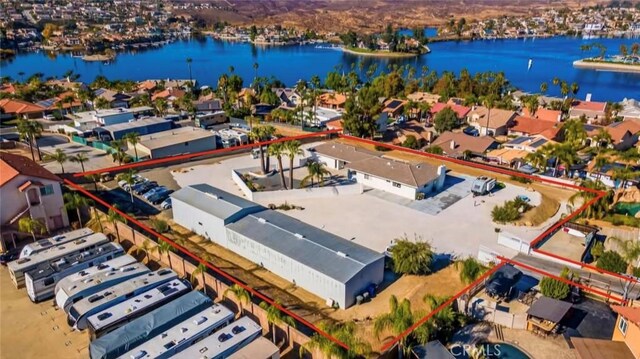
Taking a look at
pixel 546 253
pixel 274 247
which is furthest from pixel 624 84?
pixel 274 247

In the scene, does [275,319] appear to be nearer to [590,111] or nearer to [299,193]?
[299,193]

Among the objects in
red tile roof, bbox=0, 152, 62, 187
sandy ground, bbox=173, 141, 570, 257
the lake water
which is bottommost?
the lake water

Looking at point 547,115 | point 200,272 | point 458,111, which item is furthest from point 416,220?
point 547,115

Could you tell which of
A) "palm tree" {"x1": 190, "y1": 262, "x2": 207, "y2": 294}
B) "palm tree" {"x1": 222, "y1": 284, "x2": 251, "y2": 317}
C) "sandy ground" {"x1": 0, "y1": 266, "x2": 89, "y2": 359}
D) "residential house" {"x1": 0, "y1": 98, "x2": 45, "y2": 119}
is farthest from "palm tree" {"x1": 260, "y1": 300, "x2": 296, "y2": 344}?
"residential house" {"x1": 0, "y1": 98, "x2": 45, "y2": 119}

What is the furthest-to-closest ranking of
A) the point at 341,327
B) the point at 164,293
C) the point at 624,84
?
the point at 624,84
the point at 164,293
the point at 341,327

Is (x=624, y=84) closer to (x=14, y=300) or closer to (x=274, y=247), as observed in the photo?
(x=274, y=247)

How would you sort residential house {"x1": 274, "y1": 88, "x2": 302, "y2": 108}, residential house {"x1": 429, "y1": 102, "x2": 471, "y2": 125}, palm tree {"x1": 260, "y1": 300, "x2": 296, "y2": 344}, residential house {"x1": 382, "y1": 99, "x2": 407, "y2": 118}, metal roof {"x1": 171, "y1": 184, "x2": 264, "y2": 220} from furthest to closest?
residential house {"x1": 274, "y1": 88, "x2": 302, "y2": 108}
residential house {"x1": 382, "y1": 99, "x2": 407, "y2": 118}
residential house {"x1": 429, "y1": 102, "x2": 471, "y2": 125}
metal roof {"x1": 171, "y1": 184, "x2": 264, "y2": 220}
palm tree {"x1": 260, "y1": 300, "x2": 296, "y2": 344}

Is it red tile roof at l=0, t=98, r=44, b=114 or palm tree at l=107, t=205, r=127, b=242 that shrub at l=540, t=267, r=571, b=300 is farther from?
red tile roof at l=0, t=98, r=44, b=114
